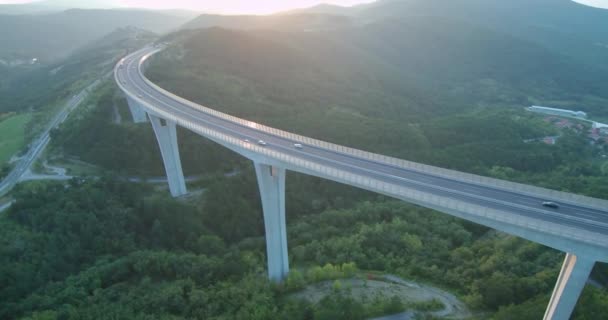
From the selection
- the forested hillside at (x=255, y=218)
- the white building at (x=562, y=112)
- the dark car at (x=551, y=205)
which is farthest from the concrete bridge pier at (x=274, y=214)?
the white building at (x=562, y=112)

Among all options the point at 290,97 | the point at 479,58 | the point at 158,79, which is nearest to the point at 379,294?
the point at 290,97

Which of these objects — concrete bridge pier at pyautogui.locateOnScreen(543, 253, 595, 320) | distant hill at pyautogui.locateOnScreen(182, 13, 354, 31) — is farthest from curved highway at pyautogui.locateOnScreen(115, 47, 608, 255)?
distant hill at pyautogui.locateOnScreen(182, 13, 354, 31)

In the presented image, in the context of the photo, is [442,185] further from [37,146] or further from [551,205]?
[37,146]

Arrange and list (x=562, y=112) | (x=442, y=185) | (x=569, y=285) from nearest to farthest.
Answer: (x=569, y=285) → (x=442, y=185) → (x=562, y=112)

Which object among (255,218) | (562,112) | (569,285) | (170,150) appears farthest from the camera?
(562,112)

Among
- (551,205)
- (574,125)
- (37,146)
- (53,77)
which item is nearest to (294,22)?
(53,77)

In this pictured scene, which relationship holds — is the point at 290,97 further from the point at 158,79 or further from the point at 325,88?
the point at 158,79

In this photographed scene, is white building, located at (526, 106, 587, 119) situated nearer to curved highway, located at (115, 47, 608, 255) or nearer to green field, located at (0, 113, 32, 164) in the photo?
curved highway, located at (115, 47, 608, 255)
